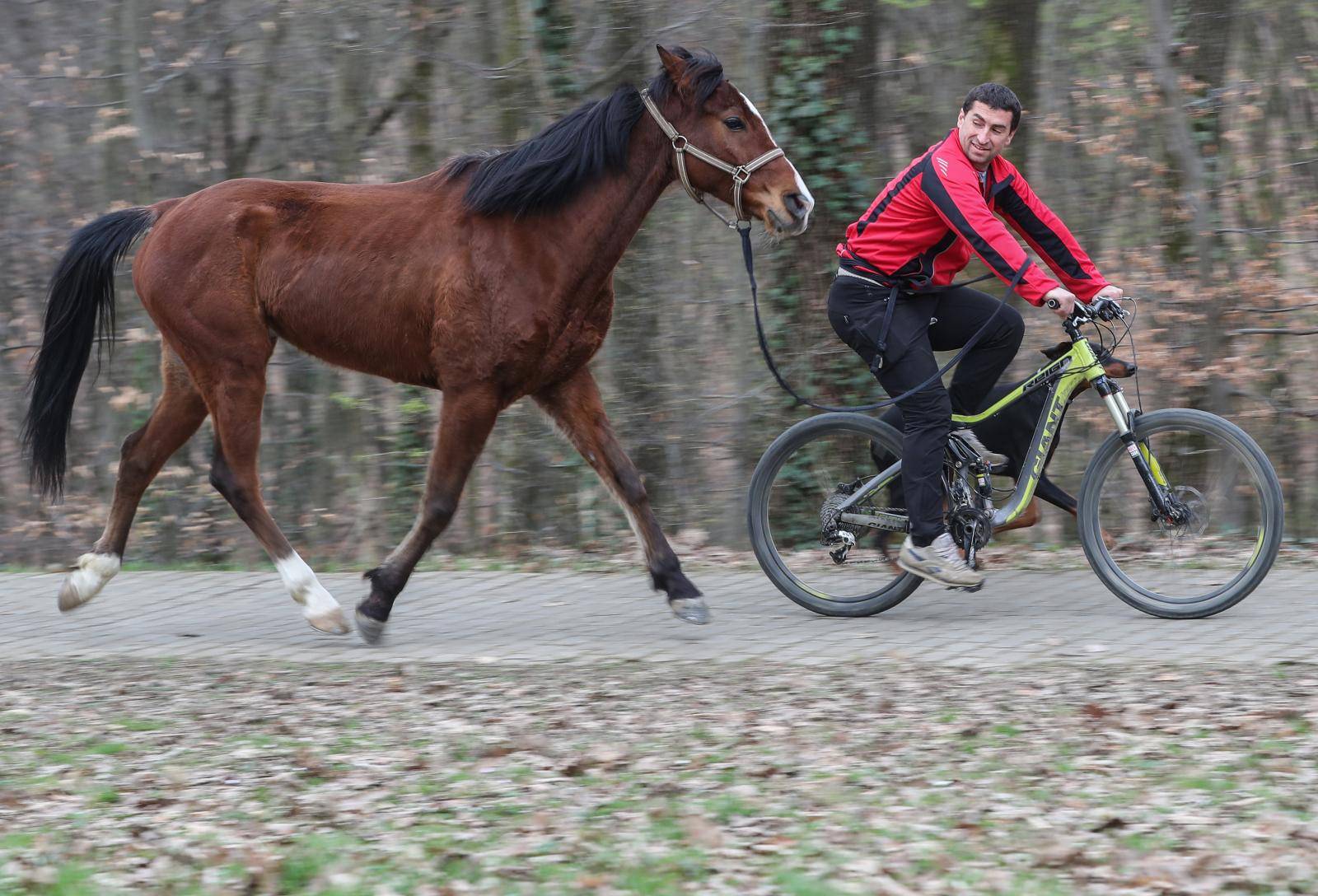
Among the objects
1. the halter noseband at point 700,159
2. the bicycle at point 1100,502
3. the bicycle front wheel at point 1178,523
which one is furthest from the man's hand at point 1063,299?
the halter noseband at point 700,159

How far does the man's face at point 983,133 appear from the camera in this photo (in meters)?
6.41

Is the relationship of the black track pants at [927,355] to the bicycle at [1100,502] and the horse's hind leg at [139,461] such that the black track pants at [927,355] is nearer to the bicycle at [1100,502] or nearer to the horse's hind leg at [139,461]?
the bicycle at [1100,502]

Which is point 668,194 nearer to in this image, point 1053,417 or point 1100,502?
point 1053,417

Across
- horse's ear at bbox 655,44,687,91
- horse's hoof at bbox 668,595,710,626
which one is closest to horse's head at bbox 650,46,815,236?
Result: horse's ear at bbox 655,44,687,91

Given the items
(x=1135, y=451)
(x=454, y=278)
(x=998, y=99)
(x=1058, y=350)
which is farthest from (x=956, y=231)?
(x=454, y=278)

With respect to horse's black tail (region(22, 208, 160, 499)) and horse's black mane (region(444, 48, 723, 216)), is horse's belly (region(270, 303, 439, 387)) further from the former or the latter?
horse's black tail (region(22, 208, 160, 499))

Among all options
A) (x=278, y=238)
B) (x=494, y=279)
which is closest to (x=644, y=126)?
(x=494, y=279)

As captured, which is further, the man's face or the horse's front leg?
the horse's front leg

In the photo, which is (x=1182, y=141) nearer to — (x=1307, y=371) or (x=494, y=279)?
(x=1307, y=371)

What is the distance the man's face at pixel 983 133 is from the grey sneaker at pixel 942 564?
1.68 m

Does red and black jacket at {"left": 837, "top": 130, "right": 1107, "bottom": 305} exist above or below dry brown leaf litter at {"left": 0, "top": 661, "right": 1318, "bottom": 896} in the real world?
above

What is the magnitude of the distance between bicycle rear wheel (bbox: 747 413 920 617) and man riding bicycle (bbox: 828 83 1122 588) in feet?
0.88

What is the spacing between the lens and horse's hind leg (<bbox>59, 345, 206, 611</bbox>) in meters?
7.54

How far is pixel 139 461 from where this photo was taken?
7.59 metres
